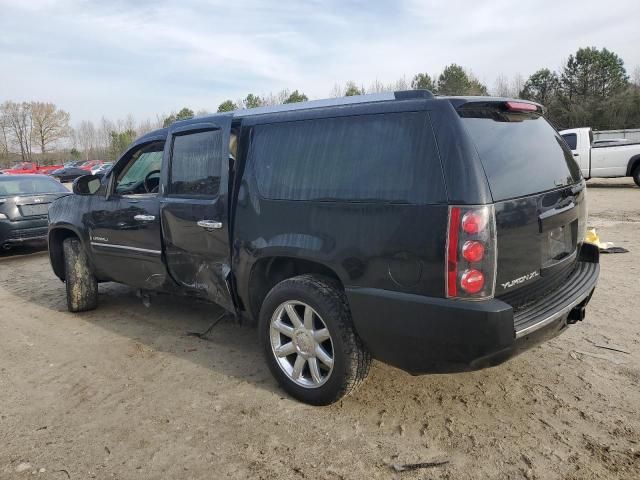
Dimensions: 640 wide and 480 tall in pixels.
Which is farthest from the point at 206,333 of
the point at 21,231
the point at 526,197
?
the point at 21,231

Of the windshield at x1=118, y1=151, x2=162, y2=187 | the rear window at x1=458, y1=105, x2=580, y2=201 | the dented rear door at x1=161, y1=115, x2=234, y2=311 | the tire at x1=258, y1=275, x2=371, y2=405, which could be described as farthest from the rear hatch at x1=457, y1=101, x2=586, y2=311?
the windshield at x1=118, y1=151, x2=162, y2=187

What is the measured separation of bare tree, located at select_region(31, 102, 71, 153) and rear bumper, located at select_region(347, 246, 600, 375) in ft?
287

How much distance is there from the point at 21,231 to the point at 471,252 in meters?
8.06

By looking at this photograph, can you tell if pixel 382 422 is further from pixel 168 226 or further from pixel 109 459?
pixel 168 226

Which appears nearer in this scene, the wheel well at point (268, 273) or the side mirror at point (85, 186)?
the wheel well at point (268, 273)

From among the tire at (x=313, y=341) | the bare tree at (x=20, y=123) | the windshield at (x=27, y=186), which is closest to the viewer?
the tire at (x=313, y=341)

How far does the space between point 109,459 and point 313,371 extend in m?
1.25

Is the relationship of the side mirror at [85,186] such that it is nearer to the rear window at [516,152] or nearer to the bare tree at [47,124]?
the rear window at [516,152]

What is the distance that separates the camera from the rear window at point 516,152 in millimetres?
2656

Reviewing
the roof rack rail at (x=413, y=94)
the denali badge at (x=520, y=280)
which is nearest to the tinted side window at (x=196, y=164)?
the roof rack rail at (x=413, y=94)

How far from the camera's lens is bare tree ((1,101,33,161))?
74.3 meters

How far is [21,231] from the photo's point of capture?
27.0 feet

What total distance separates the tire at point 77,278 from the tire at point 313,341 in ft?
9.29

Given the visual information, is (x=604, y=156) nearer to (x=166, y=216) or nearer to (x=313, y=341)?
(x=166, y=216)
